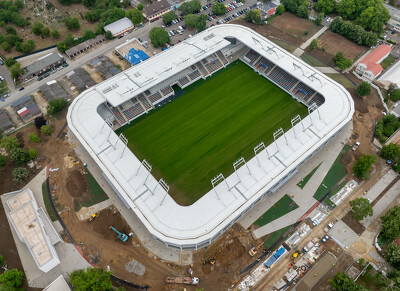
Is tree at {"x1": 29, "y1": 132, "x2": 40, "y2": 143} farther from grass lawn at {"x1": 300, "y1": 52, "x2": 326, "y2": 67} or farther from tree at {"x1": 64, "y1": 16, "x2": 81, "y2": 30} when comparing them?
grass lawn at {"x1": 300, "y1": 52, "x2": 326, "y2": 67}

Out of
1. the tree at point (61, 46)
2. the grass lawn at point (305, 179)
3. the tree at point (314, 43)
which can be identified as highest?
the tree at point (314, 43)

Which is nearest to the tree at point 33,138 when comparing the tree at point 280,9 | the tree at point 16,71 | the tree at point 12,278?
the tree at point 16,71

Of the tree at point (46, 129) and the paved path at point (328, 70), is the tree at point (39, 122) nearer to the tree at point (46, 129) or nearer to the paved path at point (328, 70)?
the tree at point (46, 129)

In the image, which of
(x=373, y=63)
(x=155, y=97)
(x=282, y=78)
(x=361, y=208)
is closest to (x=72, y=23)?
(x=155, y=97)

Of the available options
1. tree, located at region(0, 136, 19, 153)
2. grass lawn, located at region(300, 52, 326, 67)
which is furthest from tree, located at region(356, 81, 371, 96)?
tree, located at region(0, 136, 19, 153)

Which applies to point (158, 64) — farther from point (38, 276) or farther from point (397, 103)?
point (397, 103)
